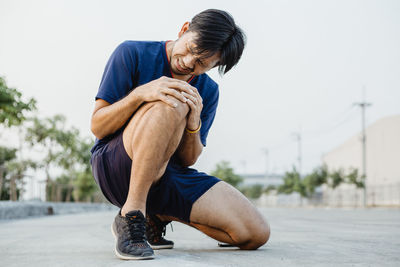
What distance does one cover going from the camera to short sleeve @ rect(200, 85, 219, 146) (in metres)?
3.56

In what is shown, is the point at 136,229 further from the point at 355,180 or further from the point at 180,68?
the point at 355,180

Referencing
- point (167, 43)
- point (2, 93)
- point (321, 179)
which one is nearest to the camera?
point (167, 43)

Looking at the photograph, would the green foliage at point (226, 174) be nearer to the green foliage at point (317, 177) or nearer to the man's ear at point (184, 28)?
the green foliage at point (317, 177)

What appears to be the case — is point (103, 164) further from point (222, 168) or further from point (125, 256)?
point (222, 168)

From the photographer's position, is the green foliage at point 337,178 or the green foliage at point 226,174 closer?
the green foliage at point 337,178

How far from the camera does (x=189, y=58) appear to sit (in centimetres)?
297

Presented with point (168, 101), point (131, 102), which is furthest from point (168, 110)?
point (131, 102)

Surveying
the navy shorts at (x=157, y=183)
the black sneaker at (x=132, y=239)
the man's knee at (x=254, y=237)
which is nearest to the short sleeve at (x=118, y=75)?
the navy shorts at (x=157, y=183)

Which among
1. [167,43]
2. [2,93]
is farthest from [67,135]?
[167,43]

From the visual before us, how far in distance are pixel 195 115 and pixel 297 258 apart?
1.04m

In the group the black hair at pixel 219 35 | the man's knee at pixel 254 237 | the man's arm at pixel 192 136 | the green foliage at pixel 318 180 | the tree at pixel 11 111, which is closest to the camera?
the man's arm at pixel 192 136

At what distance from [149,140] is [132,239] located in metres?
0.56

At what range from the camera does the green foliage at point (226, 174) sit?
73.0m

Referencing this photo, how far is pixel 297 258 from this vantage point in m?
2.84
